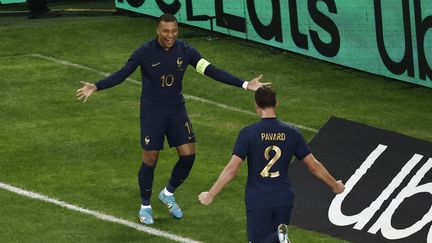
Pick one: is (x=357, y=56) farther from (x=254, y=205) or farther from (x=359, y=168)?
(x=254, y=205)

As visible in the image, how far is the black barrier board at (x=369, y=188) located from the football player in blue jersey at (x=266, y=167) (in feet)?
9.19

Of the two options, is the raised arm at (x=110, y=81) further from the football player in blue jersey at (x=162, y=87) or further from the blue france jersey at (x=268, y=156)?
the blue france jersey at (x=268, y=156)

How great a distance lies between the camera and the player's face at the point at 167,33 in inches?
518

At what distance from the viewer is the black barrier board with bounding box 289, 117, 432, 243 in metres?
13.8

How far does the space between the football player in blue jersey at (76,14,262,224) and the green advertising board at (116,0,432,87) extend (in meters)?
7.44

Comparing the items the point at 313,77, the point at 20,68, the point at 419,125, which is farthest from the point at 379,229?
the point at 20,68

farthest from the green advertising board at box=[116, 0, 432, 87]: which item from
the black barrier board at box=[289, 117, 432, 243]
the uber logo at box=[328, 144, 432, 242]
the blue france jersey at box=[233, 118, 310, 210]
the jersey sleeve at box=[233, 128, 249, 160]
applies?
the jersey sleeve at box=[233, 128, 249, 160]

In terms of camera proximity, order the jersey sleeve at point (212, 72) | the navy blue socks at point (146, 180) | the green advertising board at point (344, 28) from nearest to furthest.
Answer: the jersey sleeve at point (212, 72)
the navy blue socks at point (146, 180)
the green advertising board at point (344, 28)

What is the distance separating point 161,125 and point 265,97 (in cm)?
307

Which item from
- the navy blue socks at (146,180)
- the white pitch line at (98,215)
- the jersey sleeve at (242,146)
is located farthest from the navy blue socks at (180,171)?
the jersey sleeve at (242,146)

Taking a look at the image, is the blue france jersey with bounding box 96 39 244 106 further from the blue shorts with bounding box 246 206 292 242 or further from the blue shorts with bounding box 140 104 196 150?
the blue shorts with bounding box 246 206 292 242

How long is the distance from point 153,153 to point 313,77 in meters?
8.02

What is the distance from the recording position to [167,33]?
13203mm

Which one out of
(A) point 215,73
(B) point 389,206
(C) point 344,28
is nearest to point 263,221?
(A) point 215,73
